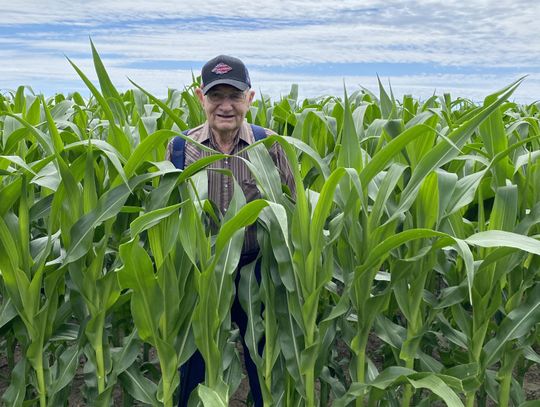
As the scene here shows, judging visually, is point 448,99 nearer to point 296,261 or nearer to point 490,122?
point 490,122

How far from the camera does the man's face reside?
243cm

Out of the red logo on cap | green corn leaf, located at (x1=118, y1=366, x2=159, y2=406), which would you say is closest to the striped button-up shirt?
the red logo on cap

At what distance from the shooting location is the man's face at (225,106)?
7.98 feet

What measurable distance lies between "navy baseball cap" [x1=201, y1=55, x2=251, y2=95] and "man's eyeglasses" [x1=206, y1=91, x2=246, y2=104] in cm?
3

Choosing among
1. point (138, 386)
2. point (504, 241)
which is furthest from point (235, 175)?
point (504, 241)

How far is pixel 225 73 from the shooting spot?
2.42 m

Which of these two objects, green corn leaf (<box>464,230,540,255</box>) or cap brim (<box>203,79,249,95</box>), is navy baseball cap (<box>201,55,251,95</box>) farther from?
green corn leaf (<box>464,230,540,255</box>)

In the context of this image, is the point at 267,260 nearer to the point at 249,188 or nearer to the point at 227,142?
the point at 249,188

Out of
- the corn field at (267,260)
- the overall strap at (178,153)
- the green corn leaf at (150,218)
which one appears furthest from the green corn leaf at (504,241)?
the overall strap at (178,153)

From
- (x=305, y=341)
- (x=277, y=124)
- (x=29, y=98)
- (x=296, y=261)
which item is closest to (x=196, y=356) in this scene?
(x=305, y=341)

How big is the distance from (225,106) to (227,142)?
171mm

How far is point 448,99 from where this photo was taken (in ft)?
20.3

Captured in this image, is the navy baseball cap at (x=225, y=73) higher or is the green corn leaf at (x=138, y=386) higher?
the navy baseball cap at (x=225, y=73)

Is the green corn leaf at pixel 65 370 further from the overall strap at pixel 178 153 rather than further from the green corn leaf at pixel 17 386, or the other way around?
the overall strap at pixel 178 153
